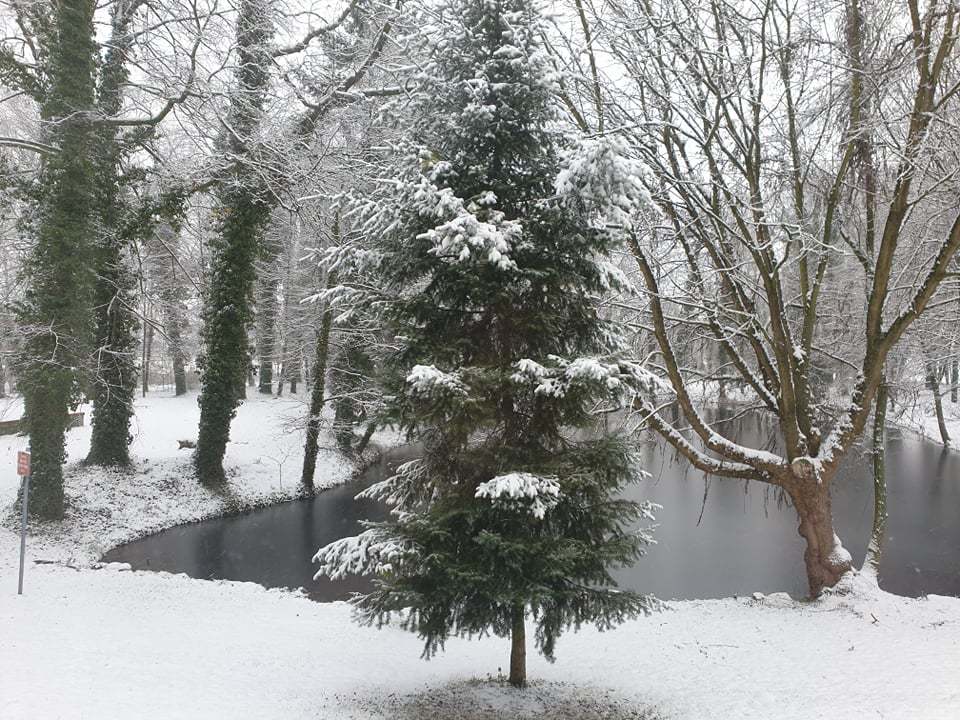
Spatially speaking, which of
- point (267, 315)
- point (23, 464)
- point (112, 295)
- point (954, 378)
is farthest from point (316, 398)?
point (954, 378)

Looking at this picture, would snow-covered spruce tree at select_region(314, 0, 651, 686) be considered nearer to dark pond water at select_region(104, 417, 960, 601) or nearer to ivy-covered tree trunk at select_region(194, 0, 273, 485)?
dark pond water at select_region(104, 417, 960, 601)

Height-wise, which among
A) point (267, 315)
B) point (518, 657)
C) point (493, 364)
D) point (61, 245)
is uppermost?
point (61, 245)

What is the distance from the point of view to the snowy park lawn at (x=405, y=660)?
228 inches

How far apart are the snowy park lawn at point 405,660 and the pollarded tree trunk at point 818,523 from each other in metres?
0.32

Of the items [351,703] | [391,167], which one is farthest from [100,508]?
[391,167]

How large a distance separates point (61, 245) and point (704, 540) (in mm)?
13257

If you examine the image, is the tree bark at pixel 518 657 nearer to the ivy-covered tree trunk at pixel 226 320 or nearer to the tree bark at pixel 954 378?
the tree bark at pixel 954 378

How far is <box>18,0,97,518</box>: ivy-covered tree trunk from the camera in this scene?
11.2 meters

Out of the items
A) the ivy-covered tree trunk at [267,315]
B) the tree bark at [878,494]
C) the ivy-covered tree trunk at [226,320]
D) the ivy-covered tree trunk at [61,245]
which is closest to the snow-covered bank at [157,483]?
the ivy-covered tree trunk at [226,320]

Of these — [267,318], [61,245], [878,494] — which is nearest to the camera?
[878,494]

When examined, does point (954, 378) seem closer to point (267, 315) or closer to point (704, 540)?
point (704, 540)

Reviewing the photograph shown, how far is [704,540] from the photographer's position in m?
14.4

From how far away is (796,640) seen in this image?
7.98m

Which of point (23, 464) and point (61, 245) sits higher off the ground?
point (61, 245)
